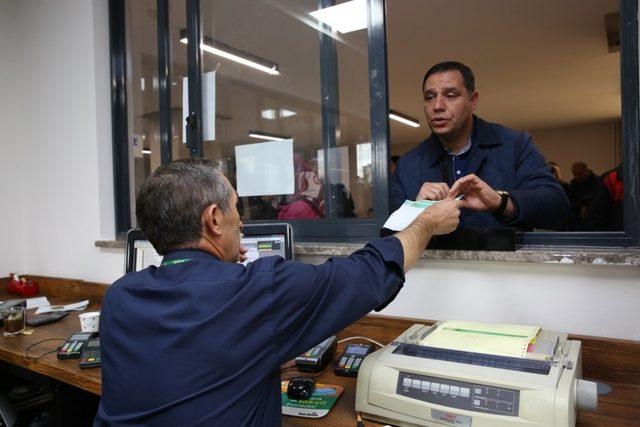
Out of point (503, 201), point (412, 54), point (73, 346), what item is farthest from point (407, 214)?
point (412, 54)

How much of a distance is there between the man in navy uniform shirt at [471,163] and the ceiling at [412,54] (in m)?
0.26

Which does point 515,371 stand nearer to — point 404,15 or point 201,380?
point 201,380

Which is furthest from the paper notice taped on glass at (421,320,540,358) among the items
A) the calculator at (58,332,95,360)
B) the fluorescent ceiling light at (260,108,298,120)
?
the fluorescent ceiling light at (260,108,298,120)

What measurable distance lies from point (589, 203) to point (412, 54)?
2203 millimetres

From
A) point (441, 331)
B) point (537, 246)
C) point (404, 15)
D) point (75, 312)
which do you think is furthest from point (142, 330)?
point (404, 15)

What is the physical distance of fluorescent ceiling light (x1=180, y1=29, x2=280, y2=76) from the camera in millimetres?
2152

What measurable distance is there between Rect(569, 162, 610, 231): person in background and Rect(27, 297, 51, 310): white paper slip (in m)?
2.62

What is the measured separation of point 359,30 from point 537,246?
40.9 inches

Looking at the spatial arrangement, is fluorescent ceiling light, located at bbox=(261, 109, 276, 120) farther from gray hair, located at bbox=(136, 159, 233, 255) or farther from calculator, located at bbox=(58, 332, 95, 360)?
gray hair, located at bbox=(136, 159, 233, 255)

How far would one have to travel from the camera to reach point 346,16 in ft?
5.61

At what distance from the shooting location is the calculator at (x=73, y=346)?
4.55 feet

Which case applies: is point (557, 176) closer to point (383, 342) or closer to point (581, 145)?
point (383, 342)

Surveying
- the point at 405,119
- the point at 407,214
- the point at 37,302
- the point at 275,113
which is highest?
the point at 405,119

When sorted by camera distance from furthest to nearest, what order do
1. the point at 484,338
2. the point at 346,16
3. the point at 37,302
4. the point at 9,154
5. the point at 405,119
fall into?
the point at 405,119 → the point at 9,154 → the point at 37,302 → the point at 346,16 → the point at 484,338
